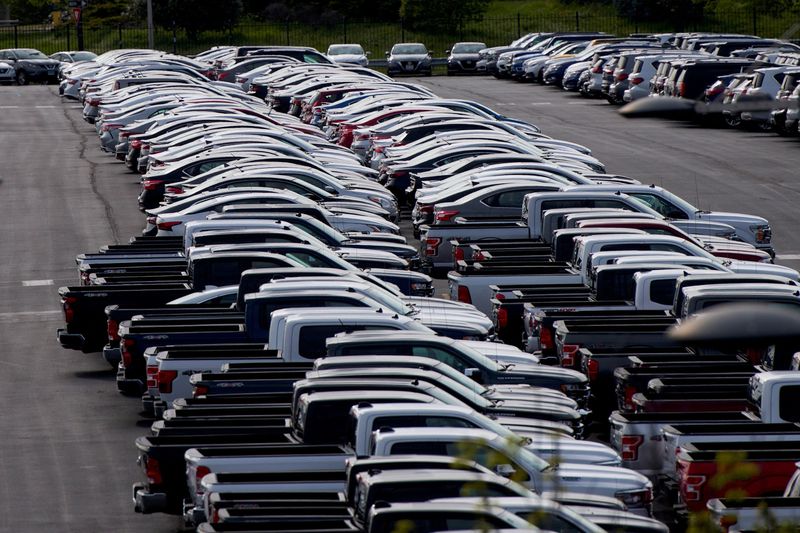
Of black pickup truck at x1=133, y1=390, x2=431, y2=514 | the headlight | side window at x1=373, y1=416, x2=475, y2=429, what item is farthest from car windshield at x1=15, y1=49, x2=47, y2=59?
side window at x1=373, y1=416, x2=475, y2=429

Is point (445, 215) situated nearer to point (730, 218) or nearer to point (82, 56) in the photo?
point (730, 218)

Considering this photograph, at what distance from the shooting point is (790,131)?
42688mm

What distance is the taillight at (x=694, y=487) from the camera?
38.5 feet

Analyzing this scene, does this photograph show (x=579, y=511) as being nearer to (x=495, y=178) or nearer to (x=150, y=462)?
(x=150, y=462)

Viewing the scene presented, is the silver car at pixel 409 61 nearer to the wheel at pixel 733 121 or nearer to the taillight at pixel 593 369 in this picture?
the wheel at pixel 733 121

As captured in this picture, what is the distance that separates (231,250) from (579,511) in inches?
351

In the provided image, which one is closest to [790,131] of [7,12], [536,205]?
[536,205]

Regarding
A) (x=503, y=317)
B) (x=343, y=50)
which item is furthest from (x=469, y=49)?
(x=503, y=317)

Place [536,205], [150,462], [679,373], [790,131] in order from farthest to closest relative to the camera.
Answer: [790,131], [536,205], [679,373], [150,462]

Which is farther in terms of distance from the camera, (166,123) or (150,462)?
(166,123)

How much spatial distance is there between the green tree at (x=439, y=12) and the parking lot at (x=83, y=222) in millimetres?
18036

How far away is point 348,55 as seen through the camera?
66.2 meters

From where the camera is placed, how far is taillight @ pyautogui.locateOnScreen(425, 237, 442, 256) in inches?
922

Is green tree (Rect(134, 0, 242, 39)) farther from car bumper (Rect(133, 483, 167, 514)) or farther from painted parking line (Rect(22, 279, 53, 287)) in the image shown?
car bumper (Rect(133, 483, 167, 514))
